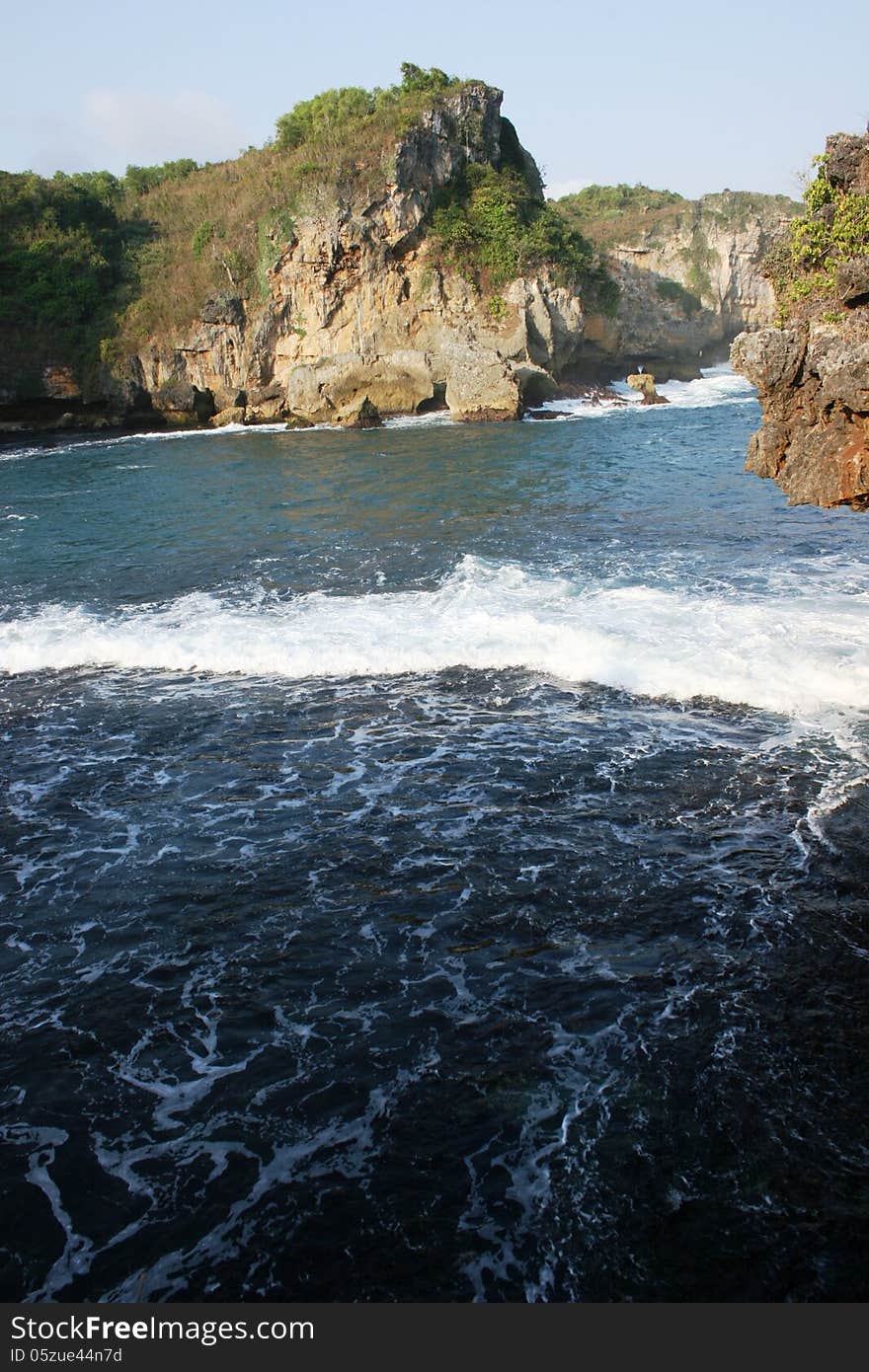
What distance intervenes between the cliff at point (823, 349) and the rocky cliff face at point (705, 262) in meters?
60.1

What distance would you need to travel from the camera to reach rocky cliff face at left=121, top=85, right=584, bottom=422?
43469mm

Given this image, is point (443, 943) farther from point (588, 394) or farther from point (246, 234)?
point (246, 234)

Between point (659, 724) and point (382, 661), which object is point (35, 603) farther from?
point (659, 724)

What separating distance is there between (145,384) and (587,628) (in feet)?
140

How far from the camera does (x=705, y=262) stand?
69.2m

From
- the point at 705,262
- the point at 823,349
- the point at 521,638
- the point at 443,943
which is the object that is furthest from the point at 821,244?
the point at 705,262

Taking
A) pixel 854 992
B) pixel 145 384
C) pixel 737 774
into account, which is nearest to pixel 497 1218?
pixel 854 992

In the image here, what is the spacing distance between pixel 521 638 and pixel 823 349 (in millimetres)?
5050

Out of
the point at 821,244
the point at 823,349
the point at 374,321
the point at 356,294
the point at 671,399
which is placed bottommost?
the point at 671,399

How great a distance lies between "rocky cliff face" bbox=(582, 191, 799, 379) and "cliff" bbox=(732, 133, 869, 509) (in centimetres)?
6007

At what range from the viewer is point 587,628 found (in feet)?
36.9

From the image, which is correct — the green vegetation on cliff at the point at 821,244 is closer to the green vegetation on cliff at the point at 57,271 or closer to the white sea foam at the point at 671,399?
the white sea foam at the point at 671,399

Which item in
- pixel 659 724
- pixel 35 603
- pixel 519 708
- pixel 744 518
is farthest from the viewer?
pixel 744 518
